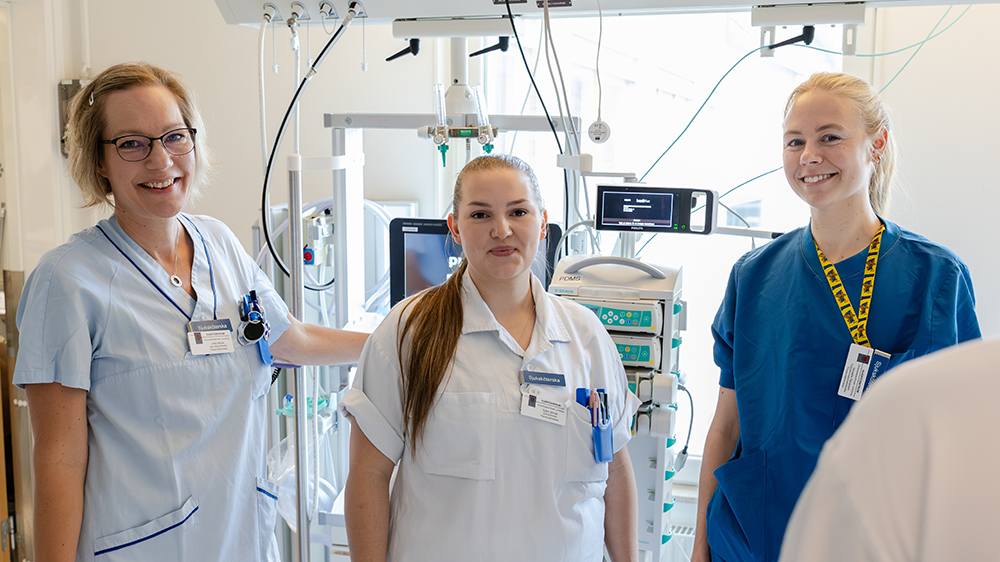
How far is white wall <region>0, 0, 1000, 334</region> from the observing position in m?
2.46

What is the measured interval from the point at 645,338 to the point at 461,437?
2.11 feet

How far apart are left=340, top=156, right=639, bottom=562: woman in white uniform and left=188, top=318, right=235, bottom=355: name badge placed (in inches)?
11.8

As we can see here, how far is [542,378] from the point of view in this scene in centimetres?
135

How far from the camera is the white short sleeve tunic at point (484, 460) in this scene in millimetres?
1303

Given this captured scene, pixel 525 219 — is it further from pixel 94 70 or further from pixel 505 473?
pixel 94 70

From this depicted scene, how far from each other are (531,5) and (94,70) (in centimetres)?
199

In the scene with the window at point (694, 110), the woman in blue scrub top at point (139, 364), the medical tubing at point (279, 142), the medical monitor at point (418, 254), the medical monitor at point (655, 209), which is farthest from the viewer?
the window at point (694, 110)

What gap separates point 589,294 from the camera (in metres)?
1.83

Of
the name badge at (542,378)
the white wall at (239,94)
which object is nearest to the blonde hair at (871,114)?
the name badge at (542,378)

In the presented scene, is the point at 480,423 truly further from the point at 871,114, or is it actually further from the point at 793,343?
the point at 871,114

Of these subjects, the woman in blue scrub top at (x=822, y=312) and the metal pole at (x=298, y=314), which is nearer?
the woman in blue scrub top at (x=822, y=312)

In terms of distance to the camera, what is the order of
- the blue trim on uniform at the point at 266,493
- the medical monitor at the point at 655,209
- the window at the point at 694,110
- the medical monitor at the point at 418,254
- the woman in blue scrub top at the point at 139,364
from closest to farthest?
1. the woman in blue scrub top at the point at 139,364
2. the blue trim on uniform at the point at 266,493
3. the medical monitor at the point at 655,209
4. the medical monitor at the point at 418,254
5. the window at the point at 694,110

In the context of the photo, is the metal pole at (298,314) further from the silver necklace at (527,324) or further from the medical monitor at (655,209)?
the medical monitor at (655,209)

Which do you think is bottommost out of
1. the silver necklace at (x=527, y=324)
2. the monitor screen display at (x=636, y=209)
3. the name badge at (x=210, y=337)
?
the name badge at (x=210, y=337)
